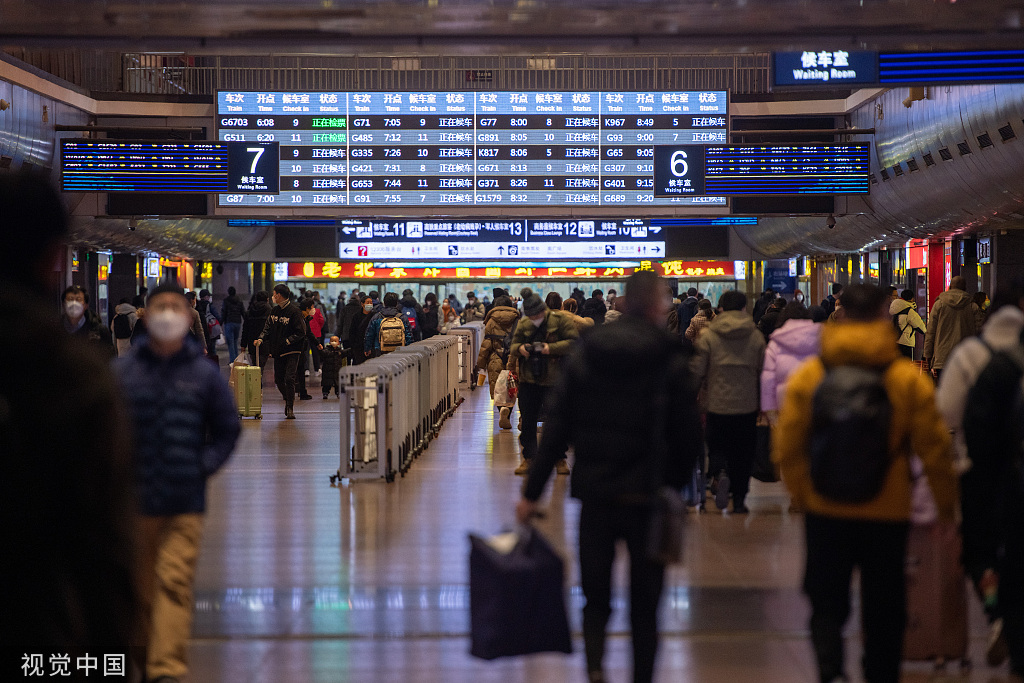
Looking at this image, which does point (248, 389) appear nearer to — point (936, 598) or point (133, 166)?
point (133, 166)

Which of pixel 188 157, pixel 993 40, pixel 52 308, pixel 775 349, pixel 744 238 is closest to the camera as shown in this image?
pixel 52 308

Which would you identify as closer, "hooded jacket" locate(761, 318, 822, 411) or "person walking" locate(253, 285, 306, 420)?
"hooded jacket" locate(761, 318, 822, 411)

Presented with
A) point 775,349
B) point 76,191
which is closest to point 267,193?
point 76,191

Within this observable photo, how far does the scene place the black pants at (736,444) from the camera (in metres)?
8.37

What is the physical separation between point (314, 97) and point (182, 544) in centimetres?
1347

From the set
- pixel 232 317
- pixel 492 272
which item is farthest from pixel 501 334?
pixel 492 272

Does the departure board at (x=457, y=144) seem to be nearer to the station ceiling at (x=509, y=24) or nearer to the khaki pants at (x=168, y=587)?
the station ceiling at (x=509, y=24)

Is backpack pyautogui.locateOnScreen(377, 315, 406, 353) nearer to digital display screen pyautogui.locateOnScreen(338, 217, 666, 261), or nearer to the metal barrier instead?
the metal barrier

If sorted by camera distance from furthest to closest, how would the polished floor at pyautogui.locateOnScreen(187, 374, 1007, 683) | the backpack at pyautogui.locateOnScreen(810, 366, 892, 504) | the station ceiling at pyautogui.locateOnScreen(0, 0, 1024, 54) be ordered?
1. the station ceiling at pyautogui.locateOnScreen(0, 0, 1024, 54)
2. the polished floor at pyautogui.locateOnScreen(187, 374, 1007, 683)
3. the backpack at pyautogui.locateOnScreen(810, 366, 892, 504)

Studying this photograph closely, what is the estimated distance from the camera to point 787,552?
7086 mm

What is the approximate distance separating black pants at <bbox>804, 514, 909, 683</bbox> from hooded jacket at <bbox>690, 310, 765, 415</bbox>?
439 cm

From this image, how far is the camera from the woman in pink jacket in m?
7.69

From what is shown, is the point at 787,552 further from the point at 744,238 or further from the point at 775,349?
the point at 744,238

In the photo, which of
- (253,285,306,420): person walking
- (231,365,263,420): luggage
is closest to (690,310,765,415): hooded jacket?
(253,285,306,420): person walking
